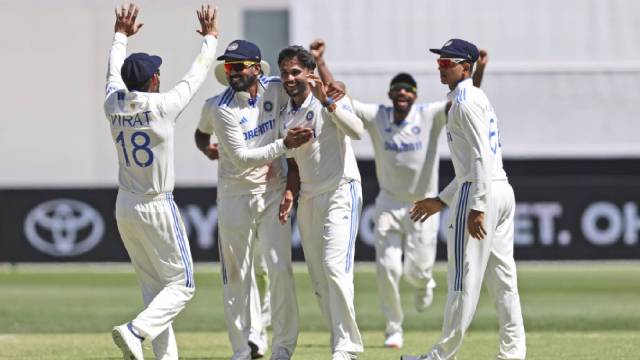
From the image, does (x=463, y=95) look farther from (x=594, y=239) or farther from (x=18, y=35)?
(x=18, y=35)

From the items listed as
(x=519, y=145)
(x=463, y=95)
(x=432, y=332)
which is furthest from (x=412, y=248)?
(x=519, y=145)

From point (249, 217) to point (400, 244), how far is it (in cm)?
269

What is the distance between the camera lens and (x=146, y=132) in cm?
806


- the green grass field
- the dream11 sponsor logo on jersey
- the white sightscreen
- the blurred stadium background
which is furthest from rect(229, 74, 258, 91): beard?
the white sightscreen

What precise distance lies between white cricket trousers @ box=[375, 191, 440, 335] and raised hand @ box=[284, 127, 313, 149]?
2.90m

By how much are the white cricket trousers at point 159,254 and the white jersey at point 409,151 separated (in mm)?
3445

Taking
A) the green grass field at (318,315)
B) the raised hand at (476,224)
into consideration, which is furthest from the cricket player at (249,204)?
the raised hand at (476,224)

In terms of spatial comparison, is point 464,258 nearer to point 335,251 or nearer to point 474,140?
point 474,140

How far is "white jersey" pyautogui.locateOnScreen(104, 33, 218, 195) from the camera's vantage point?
805 centimetres

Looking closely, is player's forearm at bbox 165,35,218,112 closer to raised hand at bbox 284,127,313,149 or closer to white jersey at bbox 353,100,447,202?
raised hand at bbox 284,127,313,149

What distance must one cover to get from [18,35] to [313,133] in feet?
63.9

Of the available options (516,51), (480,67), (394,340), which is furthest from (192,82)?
(516,51)

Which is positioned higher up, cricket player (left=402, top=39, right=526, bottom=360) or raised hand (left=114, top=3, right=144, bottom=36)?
raised hand (left=114, top=3, right=144, bottom=36)

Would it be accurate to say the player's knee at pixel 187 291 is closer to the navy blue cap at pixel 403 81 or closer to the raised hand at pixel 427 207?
the raised hand at pixel 427 207
